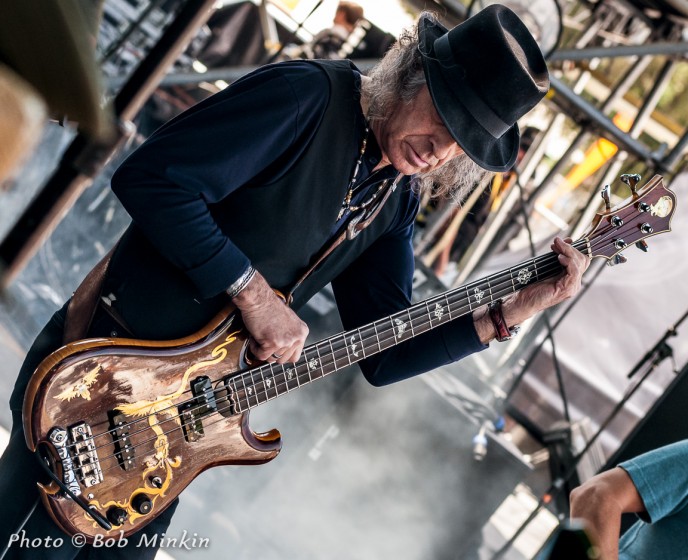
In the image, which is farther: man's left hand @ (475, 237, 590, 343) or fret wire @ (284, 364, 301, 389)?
man's left hand @ (475, 237, 590, 343)

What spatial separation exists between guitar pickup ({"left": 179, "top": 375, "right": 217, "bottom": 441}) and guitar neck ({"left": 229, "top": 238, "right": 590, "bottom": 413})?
7 centimetres

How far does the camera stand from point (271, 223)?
6.04 ft

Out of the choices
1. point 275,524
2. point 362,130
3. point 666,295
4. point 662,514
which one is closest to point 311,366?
point 362,130

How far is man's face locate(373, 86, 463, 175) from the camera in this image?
6.09 ft

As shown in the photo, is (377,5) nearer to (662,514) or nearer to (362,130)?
(362,130)

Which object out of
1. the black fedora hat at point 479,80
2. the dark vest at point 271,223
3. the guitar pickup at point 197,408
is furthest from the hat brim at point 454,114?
the guitar pickup at point 197,408

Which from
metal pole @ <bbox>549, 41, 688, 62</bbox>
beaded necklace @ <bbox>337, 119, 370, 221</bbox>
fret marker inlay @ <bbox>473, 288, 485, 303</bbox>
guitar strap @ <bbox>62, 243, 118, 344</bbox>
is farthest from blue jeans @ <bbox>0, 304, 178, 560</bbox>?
metal pole @ <bbox>549, 41, 688, 62</bbox>

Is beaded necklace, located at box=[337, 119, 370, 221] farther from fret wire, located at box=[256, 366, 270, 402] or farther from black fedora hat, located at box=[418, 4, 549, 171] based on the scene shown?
fret wire, located at box=[256, 366, 270, 402]

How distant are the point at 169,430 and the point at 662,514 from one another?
4.38 ft

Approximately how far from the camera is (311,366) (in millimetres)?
2098

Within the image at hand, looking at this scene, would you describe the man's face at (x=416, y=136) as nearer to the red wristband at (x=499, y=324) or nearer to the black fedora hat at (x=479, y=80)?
the black fedora hat at (x=479, y=80)

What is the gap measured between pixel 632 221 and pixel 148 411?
64.2 inches

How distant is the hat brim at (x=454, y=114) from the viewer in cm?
181

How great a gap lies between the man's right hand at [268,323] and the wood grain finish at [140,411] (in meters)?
0.06
